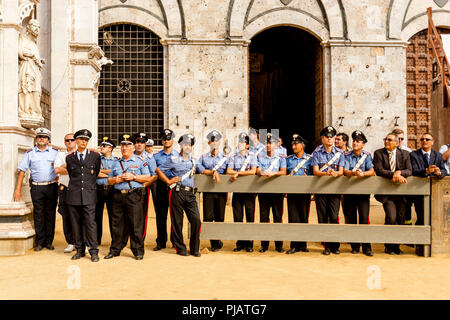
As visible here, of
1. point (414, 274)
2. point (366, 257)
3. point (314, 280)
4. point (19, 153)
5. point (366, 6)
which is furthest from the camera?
point (366, 6)

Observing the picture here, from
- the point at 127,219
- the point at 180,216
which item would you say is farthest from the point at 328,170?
the point at 127,219

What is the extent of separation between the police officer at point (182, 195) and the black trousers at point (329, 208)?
203cm

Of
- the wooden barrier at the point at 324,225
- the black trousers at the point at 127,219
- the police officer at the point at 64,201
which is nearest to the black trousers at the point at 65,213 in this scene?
the police officer at the point at 64,201

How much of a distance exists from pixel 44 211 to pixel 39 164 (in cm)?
81

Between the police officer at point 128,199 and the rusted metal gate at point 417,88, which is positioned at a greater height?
the rusted metal gate at point 417,88

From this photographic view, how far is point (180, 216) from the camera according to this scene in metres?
7.76

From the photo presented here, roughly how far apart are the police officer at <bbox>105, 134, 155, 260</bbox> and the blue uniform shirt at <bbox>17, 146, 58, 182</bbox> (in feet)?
3.87

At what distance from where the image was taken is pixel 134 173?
7602mm

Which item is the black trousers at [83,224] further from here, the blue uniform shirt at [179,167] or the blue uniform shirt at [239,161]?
the blue uniform shirt at [239,161]

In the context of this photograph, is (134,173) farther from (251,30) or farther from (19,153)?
(251,30)

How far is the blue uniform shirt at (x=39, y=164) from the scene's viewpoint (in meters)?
7.93

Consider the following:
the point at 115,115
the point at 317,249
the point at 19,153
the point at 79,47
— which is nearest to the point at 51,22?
the point at 79,47

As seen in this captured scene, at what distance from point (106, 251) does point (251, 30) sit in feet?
39.3

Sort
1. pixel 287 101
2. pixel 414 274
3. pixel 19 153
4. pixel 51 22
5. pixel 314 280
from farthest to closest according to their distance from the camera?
pixel 287 101
pixel 51 22
pixel 19 153
pixel 414 274
pixel 314 280
